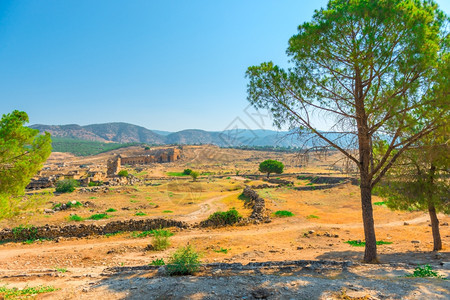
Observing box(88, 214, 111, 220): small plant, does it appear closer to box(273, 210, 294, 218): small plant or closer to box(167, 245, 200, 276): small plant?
box(273, 210, 294, 218): small plant

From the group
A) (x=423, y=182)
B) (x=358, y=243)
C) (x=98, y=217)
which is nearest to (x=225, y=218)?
(x=358, y=243)

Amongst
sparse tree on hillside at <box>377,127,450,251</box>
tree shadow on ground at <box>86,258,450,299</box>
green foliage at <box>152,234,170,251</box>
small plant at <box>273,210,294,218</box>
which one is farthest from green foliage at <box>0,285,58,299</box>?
small plant at <box>273,210,294,218</box>

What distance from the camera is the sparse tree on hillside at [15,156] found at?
28.0ft

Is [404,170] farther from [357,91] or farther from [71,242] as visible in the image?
[71,242]

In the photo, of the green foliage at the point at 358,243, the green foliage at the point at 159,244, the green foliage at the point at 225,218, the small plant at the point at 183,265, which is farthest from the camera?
the green foliage at the point at 225,218

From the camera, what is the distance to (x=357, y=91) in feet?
29.1

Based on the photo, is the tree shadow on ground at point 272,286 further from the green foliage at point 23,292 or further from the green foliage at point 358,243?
the green foliage at point 358,243

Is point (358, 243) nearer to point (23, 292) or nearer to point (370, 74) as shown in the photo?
point (370, 74)

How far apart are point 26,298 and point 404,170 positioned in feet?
45.7

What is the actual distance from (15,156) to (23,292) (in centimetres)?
481

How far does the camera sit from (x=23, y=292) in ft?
20.4

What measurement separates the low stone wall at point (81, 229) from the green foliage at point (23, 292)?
9.43 meters

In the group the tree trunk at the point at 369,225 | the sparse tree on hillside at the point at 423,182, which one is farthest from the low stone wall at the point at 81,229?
the sparse tree on hillside at the point at 423,182

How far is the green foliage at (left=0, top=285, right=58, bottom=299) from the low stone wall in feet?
30.9
